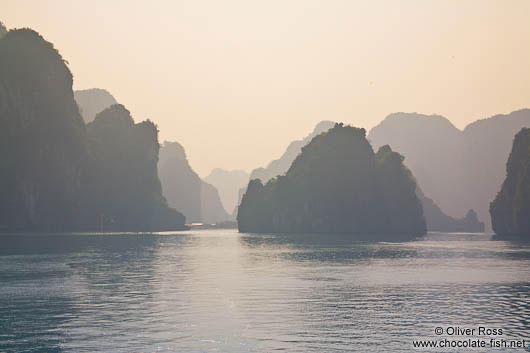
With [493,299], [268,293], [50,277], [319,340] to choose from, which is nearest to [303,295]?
[268,293]

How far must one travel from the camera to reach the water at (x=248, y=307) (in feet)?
102

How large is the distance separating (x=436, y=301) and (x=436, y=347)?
55.0 ft

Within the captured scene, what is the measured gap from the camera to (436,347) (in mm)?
29875

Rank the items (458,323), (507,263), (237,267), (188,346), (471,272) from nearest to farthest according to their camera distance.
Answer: (188,346), (458,323), (471,272), (237,267), (507,263)

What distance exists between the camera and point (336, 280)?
61594 millimetres

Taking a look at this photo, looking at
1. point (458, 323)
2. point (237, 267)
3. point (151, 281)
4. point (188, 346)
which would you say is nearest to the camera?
point (188, 346)

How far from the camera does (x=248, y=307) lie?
42750 mm

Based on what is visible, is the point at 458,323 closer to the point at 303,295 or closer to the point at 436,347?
the point at 436,347

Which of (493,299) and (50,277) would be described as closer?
(493,299)

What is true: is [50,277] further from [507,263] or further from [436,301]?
[507,263]

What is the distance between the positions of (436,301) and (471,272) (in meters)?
27.3

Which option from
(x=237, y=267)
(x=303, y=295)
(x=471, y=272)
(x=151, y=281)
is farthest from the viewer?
(x=237, y=267)

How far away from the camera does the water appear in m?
31.2

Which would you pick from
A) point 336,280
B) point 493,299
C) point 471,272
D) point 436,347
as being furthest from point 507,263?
point 436,347
